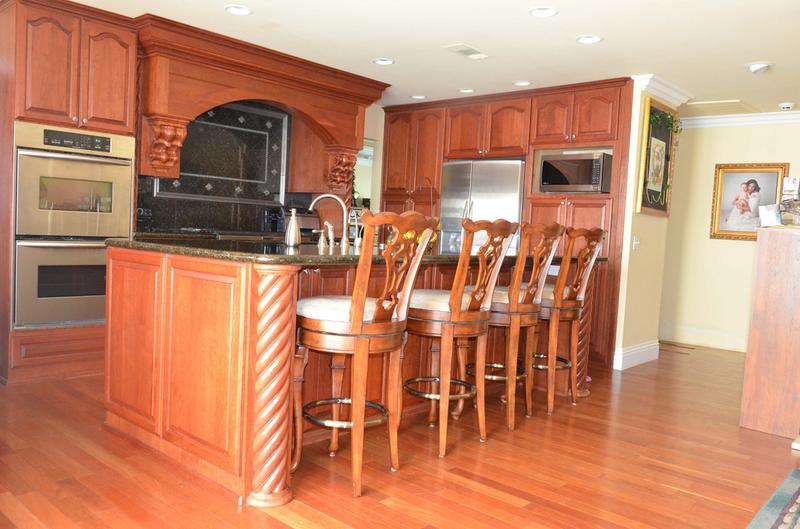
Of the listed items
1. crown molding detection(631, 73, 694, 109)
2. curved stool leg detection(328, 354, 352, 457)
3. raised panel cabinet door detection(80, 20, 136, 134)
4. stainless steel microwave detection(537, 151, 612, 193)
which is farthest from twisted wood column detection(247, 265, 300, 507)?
crown molding detection(631, 73, 694, 109)

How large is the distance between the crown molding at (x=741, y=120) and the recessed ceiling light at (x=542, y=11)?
368 cm

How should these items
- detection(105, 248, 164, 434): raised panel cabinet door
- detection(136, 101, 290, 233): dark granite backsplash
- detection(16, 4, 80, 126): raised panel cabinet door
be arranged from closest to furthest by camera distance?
detection(105, 248, 164, 434): raised panel cabinet door < detection(16, 4, 80, 126): raised panel cabinet door < detection(136, 101, 290, 233): dark granite backsplash

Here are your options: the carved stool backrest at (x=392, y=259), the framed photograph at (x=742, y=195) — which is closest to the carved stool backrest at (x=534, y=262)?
the carved stool backrest at (x=392, y=259)

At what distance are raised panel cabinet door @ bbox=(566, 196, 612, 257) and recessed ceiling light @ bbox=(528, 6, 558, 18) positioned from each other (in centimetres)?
199

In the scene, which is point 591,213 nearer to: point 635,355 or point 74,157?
point 635,355

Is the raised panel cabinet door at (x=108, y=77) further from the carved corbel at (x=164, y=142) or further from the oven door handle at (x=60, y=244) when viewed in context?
the oven door handle at (x=60, y=244)

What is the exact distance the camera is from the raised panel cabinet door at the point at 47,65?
13.0 ft

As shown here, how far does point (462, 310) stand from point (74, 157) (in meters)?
2.74

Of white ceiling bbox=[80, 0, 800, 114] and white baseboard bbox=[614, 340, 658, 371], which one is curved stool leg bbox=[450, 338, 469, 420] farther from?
white baseboard bbox=[614, 340, 658, 371]

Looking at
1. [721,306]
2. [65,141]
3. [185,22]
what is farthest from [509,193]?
[65,141]

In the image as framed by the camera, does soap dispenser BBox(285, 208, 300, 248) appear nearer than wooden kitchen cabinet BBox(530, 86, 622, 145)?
Yes

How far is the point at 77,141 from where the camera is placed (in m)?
4.21

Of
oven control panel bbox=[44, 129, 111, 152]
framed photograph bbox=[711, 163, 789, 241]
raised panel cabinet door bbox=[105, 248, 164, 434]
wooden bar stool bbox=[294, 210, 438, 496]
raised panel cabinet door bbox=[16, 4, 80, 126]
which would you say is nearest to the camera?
wooden bar stool bbox=[294, 210, 438, 496]

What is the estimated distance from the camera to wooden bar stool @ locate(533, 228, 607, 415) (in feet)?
12.6
